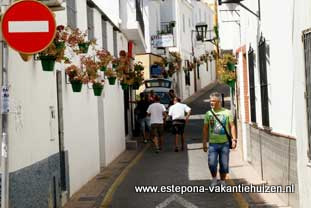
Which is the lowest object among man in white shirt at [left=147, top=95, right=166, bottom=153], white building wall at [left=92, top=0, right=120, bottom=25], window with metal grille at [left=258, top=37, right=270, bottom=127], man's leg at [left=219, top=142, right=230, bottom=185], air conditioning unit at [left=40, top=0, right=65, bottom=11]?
man's leg at [left=219, top=142, right=230, bottom=185]

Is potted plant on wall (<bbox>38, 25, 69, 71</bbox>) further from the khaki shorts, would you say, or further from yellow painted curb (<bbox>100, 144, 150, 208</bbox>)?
the khaki shorts

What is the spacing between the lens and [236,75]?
1905 cm

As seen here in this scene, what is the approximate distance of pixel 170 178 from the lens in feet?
47.0

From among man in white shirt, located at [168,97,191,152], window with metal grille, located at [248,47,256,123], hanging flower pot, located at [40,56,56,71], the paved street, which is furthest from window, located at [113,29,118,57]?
hanging flower pot, located at [40,56,56,71]

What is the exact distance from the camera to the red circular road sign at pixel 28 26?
629cm

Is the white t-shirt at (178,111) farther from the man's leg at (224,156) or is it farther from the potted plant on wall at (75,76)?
the potted plant on wall at (75,76)

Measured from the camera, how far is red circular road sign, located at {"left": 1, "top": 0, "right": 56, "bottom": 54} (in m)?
6.29

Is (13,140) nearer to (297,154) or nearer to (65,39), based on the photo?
(65,39)

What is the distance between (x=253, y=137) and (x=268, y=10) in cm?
414

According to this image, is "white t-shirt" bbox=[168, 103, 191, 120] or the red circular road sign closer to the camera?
the red circular road sign

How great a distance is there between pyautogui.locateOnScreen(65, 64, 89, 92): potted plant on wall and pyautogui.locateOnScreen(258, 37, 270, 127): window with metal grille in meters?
3.73

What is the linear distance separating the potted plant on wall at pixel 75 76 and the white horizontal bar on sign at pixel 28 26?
540cm

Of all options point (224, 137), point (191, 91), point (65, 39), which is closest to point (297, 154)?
point (224, 137)

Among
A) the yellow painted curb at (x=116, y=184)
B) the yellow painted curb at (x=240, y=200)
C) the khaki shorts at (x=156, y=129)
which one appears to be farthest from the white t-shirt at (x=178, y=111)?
the yellow painted curb at (x=240, y=200)
